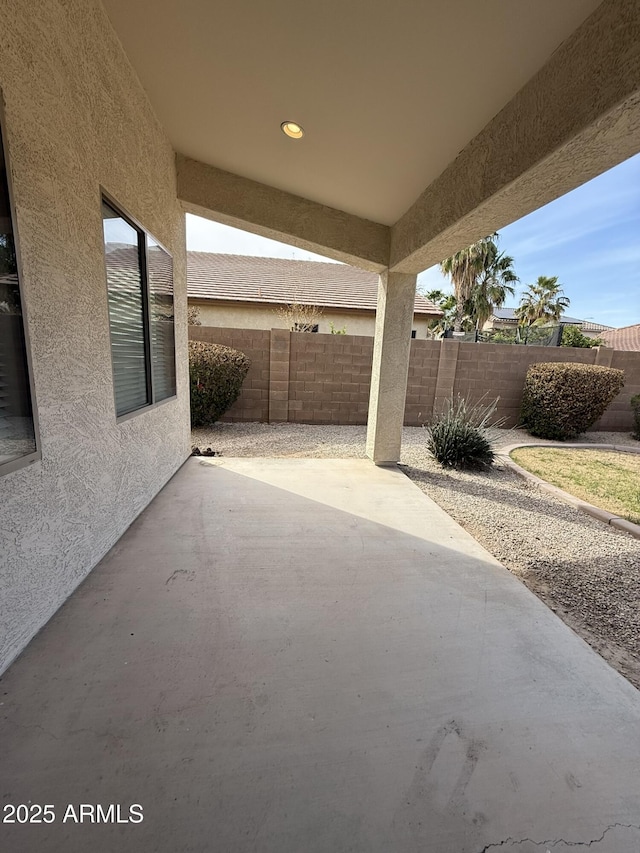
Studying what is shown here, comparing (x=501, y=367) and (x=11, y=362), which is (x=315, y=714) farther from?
(x=501, y=367)

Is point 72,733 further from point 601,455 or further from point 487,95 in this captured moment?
point 601,455

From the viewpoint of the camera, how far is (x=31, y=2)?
1.74m

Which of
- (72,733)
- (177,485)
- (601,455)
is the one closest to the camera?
(72,733)

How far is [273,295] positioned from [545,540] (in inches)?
441

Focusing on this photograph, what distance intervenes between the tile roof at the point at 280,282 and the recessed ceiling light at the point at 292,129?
895 centimetres

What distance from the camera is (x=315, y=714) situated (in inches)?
61.3

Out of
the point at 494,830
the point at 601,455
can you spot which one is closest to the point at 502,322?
the point at 601,455

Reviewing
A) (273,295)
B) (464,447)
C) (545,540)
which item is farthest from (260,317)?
(545,540)

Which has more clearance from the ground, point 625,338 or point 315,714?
point 625,338

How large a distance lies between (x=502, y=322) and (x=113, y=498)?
35.7m

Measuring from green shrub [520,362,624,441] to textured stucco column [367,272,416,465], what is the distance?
4226mm

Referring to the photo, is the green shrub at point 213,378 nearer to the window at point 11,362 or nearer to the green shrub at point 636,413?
the window at point 11,362

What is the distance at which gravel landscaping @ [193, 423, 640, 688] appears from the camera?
229cm

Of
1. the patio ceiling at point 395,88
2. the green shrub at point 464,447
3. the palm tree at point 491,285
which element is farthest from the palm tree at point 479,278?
the patio ceiling at point 395,88
